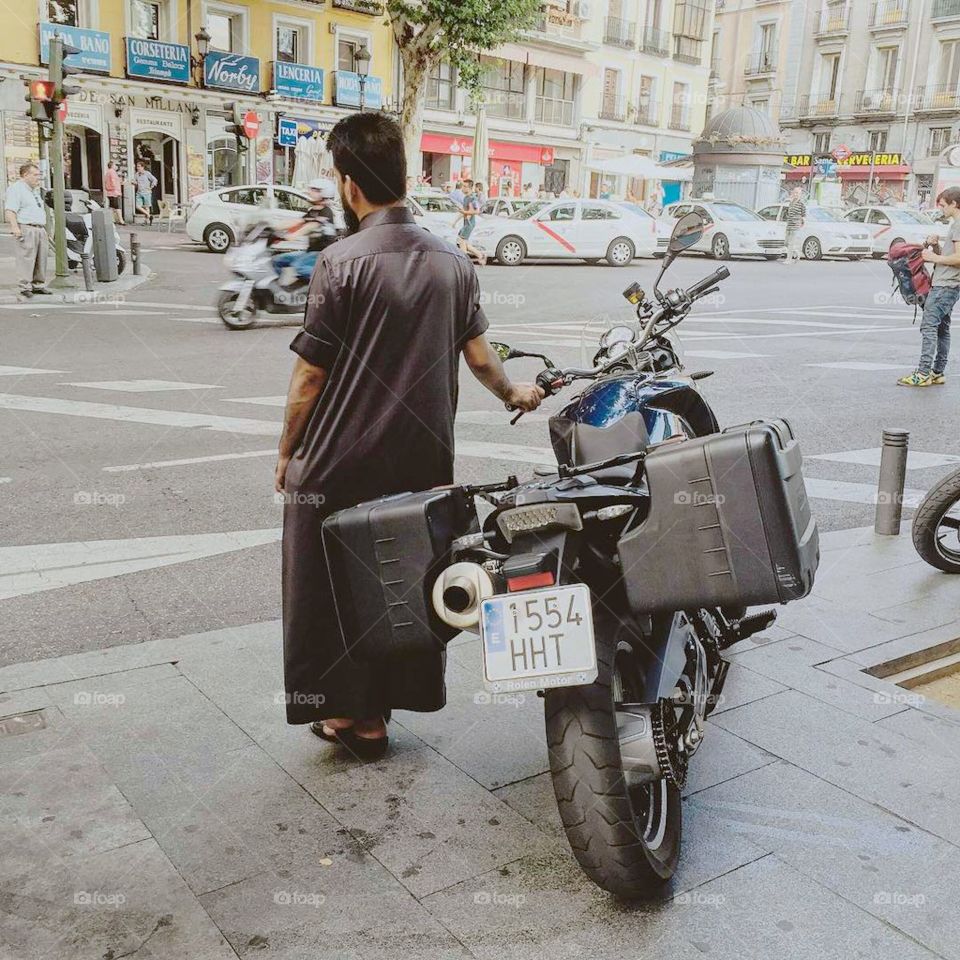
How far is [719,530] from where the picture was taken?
2369 mm

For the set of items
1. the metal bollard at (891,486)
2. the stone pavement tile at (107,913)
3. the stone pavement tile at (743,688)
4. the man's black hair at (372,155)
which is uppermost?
the man's black hair at (372,155)

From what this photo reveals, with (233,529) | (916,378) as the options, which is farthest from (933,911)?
(916,378)

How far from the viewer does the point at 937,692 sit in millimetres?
4055

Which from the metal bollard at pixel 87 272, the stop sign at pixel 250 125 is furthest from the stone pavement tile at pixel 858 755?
the stop sign at pixel 250 125

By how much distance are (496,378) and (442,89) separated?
38276mm

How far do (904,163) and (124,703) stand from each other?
55.1 metres

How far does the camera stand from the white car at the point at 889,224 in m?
30.8

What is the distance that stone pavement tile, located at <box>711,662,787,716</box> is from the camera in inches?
144

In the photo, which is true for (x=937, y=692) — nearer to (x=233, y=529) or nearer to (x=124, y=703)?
(x=124, y=703)

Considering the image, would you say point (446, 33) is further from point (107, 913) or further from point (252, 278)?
point (107, 913)

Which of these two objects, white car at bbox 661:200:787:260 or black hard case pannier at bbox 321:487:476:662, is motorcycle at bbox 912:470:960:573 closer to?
black hard case pannier at bbox 321:487:476:662

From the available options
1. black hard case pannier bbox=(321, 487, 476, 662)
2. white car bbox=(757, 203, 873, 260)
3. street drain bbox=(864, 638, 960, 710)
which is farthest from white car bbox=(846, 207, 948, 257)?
black hard case pannier bbox=(321, 487, 476, 662)

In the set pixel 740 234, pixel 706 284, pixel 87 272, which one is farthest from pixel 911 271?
pixel 740 234

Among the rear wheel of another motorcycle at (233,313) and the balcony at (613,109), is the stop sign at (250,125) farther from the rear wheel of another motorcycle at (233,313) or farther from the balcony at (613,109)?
the balcony at (613,109)
